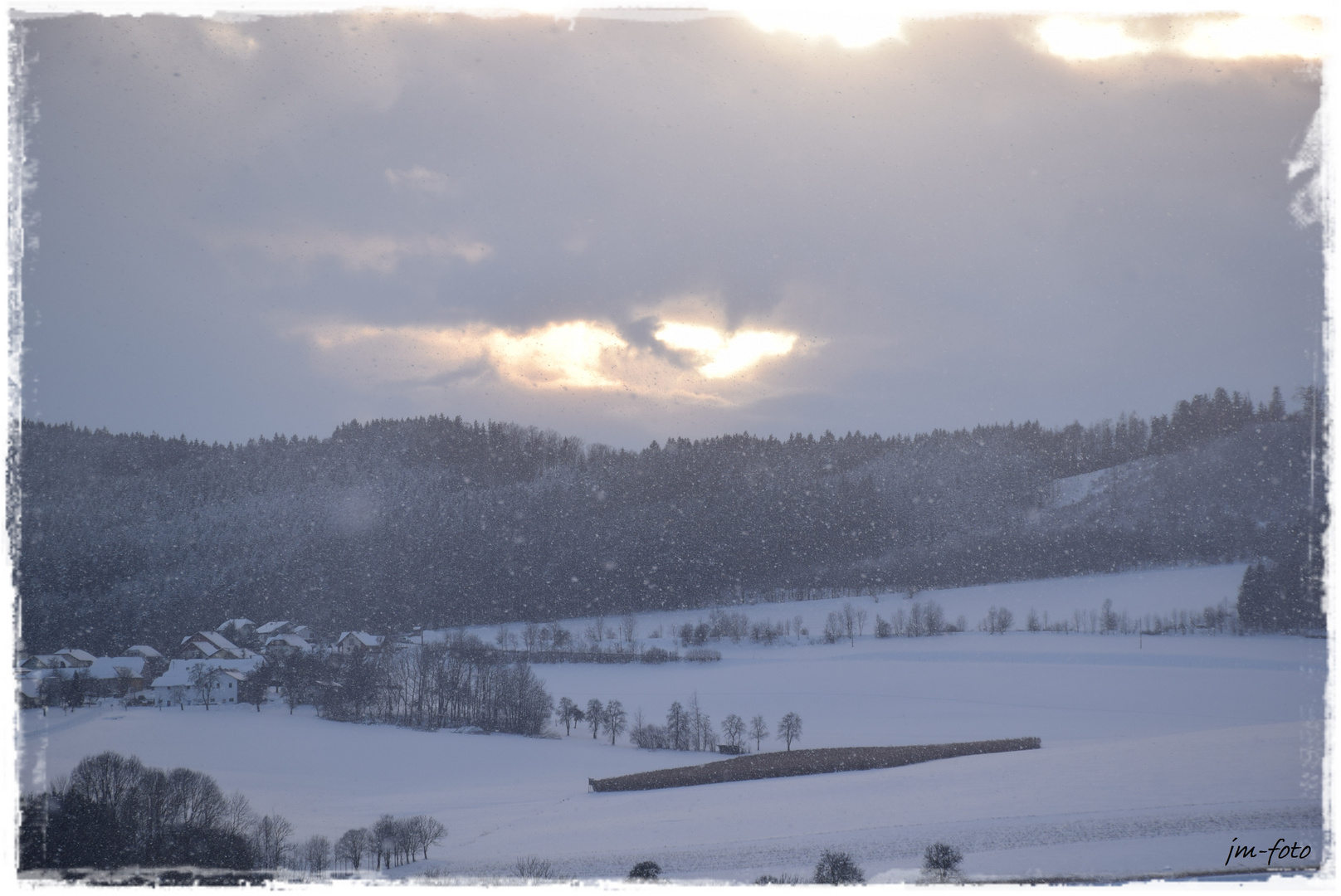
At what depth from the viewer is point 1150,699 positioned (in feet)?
80.3

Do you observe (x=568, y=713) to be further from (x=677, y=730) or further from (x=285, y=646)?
(x=285, y=646)

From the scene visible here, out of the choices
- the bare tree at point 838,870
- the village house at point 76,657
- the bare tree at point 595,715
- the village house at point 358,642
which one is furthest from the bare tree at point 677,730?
the village house at point 76,657

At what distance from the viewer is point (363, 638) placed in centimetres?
3438

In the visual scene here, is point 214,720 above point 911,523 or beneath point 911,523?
beneath

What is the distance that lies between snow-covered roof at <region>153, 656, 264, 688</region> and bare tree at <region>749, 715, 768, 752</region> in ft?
59.5

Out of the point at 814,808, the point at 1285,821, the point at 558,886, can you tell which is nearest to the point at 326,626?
the point at 814,808

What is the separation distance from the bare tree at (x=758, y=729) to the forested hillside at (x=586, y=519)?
20.2 metres

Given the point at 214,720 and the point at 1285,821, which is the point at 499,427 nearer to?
the point at 214,720

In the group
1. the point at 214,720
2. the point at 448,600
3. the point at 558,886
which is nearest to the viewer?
the point at 558,886

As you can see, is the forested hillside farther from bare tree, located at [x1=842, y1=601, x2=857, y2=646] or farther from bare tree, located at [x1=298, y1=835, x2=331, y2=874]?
bare tree, located at [x1=298, y1=835, x2=331, y2=874]

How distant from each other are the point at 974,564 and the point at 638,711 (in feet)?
113

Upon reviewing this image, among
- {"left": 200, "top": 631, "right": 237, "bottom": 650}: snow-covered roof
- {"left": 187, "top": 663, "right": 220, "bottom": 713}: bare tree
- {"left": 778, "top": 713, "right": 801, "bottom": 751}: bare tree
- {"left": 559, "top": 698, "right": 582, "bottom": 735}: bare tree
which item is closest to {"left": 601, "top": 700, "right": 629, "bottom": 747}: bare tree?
{"left": 559, "top": 698, "right": 582, "bottom": 735}: bare tree

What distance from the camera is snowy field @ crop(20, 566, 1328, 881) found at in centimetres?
1050

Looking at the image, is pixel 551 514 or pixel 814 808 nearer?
pixel 814 808
